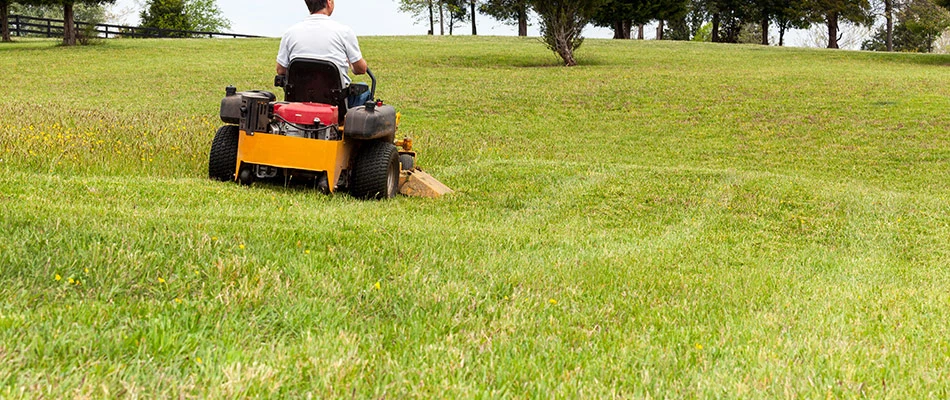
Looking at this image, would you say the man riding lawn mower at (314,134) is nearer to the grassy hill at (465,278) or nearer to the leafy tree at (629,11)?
the grassy hill at (465,278)

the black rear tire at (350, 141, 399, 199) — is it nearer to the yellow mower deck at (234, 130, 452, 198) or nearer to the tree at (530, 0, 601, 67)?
the yellow mower deck at (234, 130, 452, 198)

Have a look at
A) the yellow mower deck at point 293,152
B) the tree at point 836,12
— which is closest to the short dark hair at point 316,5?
the yellow mower deck at point 293,152

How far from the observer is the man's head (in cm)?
751

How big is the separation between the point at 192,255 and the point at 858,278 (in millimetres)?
4210

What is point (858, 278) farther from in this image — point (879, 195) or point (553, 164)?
Result: point (553, 164)

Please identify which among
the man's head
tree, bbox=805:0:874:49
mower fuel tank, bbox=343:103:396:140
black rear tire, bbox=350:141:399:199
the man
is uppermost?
tree, bbox=805:0:874:49

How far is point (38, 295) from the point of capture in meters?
3.50

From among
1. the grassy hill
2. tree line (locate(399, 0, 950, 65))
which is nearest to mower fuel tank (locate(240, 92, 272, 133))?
the grassy hill

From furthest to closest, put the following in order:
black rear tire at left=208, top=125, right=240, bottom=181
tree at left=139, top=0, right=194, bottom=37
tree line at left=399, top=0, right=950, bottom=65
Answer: tree at left=139, top=0, right=194, bottom=37, tree line at left=399, top=0, right=950, bottom=65, black rear tire at left=208, top=125, right=240, bottom=181

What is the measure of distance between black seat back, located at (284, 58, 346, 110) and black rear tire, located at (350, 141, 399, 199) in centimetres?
43

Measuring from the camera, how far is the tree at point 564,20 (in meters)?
30.0

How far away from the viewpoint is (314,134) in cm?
750

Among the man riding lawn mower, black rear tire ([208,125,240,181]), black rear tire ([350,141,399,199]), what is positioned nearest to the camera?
the man riding lawn mower

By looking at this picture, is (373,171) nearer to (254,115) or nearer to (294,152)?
(294,152)
